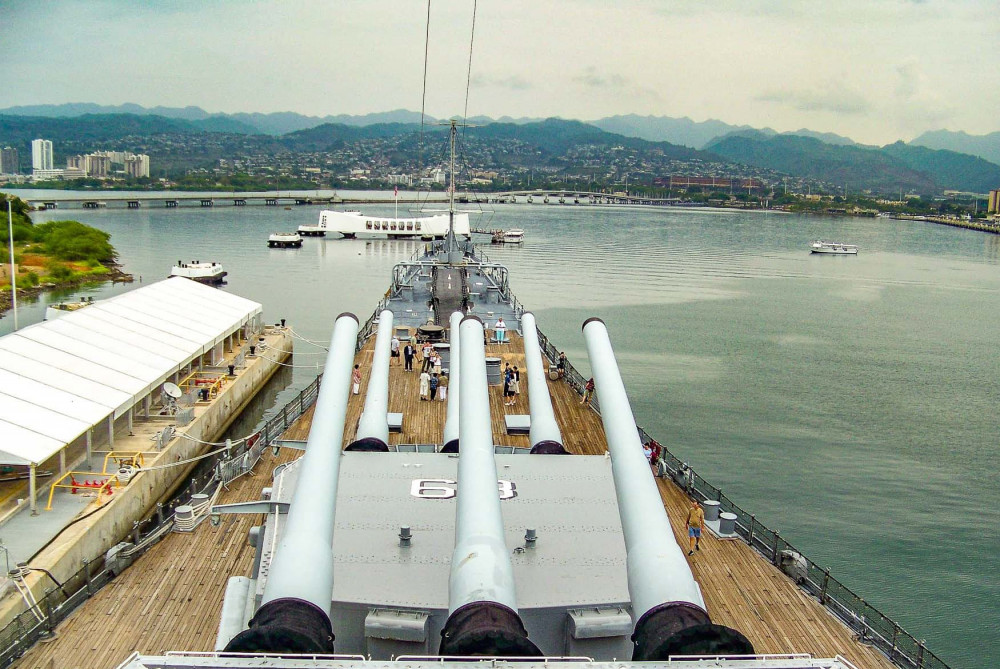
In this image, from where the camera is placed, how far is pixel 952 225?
625 feet

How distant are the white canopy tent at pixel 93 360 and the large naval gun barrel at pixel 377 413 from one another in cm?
707

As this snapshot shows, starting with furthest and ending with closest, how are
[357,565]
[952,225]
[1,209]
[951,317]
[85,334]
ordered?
[952,225]
[1,209]
[951,317]
[85,334]
[357,565]

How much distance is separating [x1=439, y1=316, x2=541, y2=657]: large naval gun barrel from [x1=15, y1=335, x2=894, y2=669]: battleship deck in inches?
218

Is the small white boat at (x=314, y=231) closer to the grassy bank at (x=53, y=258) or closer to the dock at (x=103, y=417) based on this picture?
the grassy bank at (x=53, y=258)

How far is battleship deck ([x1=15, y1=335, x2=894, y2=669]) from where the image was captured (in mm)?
11883

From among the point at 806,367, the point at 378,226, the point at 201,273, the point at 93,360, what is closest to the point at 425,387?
the point at 93,360

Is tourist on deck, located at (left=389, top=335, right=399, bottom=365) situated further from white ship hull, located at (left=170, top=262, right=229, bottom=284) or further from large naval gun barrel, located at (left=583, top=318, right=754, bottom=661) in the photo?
white ship hull, located at (left=170, top=262, right=229, bottom=284)

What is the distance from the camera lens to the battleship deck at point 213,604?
11.9 m

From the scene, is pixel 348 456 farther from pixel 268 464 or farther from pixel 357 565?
pixel 268 464

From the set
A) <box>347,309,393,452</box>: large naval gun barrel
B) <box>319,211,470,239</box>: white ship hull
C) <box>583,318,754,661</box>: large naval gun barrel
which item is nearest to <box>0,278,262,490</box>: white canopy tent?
<box>347,309,393,452</box>: large naval gun barrel

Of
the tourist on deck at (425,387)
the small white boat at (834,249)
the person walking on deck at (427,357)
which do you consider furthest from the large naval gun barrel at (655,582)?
the small white boat at (834,249)

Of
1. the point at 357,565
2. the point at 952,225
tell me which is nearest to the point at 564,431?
→ the point at 357,565

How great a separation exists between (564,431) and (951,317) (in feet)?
160

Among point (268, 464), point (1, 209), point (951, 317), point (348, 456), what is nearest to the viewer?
point (348, 456)
